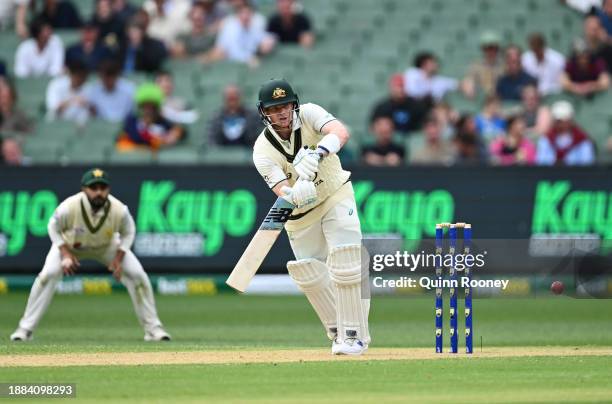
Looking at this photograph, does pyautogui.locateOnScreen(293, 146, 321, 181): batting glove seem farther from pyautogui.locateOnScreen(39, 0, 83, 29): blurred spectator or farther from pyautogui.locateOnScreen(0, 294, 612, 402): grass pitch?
pyautogui.locateOnScreen(39, 0, 83, 29): blurred spectator

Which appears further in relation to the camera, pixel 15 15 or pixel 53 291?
pixel 15 15

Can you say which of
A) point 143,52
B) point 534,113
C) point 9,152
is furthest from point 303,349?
point 143,52

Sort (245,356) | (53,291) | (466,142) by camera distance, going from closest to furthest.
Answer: (245,356)
(53,291)
(466,142)

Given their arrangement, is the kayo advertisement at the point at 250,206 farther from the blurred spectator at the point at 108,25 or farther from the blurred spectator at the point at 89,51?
the blurred spectator at the point at 108,25

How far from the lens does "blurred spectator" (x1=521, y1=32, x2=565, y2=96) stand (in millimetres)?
18984

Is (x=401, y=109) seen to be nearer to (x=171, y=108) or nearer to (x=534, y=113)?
(x=534, y=113)

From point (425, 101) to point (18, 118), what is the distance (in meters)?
5.44

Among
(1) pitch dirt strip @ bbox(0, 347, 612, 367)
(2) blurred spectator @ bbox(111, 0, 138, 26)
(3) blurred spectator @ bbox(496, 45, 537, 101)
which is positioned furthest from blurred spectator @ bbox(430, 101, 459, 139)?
(1) pitch dirt strip @ bbox(0, 347, 612, 367)

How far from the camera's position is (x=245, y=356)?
34.5ft

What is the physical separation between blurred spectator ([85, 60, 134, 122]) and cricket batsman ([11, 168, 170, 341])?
638cm

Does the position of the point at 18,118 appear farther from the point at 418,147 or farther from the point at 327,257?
the point at 327,257

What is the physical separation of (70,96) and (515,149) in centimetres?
618

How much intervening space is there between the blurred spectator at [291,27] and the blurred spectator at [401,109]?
7.10 feet

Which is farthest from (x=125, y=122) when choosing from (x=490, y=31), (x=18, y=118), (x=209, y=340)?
(x=209, y=340)
